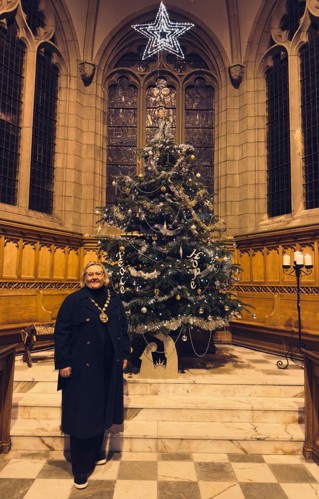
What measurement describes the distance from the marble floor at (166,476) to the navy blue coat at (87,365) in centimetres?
47

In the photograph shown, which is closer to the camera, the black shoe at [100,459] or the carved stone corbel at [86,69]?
the black shoe at [100,459]

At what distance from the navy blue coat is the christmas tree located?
1657 millimetres

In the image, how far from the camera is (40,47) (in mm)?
9320

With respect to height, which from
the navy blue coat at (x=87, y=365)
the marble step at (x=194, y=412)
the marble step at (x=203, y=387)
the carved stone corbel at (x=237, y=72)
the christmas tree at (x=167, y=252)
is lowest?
the marble step at (x=194, y=412)

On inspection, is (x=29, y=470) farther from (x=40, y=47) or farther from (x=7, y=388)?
(x=40, y=47)

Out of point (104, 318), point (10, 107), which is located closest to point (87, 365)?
point (104, 318)

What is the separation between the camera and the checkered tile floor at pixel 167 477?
2936mm

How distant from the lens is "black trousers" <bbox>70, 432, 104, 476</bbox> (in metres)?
3.10

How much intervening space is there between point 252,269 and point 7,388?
21.0 feet

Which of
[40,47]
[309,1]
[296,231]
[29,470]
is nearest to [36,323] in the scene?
[29,470]

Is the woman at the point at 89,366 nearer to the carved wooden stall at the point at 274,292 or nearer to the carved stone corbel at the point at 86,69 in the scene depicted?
the carved wooden stall at the point at 274,292

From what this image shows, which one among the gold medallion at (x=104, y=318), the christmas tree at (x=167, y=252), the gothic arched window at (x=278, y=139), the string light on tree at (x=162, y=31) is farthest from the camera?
the gothic arched window at (x=278, y=139)

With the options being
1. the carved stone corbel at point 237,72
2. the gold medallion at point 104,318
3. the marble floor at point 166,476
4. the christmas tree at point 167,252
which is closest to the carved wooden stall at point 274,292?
the christmas tree at point 167,252

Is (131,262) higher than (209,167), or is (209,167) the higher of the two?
(209,167)
